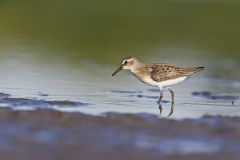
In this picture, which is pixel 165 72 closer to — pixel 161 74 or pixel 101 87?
pixel 161 74

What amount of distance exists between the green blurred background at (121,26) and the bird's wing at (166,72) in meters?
4.66

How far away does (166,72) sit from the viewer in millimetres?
15375

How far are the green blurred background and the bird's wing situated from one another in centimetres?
466

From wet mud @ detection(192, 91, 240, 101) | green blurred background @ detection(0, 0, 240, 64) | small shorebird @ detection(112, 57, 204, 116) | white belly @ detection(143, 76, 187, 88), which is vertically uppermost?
green blurred background @ detection(0, 0, 240, 64)

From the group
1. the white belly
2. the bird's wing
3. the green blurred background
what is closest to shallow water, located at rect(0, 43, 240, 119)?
the white belly

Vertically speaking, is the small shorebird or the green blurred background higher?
the green blurred background

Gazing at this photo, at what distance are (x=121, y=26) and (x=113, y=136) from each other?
15.7 meters

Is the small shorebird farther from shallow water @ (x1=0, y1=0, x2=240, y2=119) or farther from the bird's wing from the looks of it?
shallow water @ (x1=0, y1=0, x2=240, y2=119)

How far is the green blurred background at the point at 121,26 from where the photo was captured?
881 inches

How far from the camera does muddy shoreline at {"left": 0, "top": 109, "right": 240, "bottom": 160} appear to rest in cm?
962

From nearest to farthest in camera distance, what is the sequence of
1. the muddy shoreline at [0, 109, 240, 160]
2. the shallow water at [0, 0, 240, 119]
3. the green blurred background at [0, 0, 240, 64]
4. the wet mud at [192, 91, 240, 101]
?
the muddy shoreline at [0, 109, 240, 160] < the shallow water at [0, 0, 240, 119] < the wet mud at [192, 91, 240, 101] < the green blurred background at [0, 0, 240, 64]

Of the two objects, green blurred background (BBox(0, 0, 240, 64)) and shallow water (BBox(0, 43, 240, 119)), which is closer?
shallow water (BBox(0, 43, 240, 119))

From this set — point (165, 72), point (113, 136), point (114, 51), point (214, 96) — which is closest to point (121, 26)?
point (114, 51)

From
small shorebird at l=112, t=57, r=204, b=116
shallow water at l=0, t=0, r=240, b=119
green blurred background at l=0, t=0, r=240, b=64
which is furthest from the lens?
green blurred background at l=0, t=0, r=240, b=64
